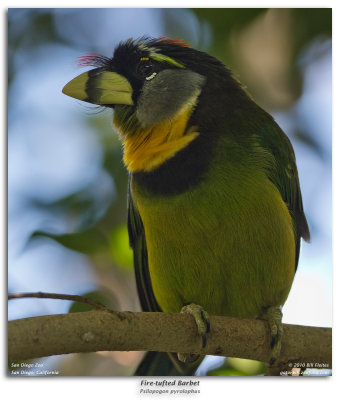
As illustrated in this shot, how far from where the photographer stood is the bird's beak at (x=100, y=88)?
2287mm

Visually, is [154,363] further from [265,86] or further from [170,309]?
[265,86]

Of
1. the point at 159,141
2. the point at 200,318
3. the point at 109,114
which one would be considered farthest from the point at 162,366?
the point at 109,114

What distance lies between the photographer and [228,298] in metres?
2.19

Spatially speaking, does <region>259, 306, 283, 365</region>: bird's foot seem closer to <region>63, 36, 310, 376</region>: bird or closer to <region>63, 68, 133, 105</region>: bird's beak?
<region>63, 36, 310, 376</region>: bird

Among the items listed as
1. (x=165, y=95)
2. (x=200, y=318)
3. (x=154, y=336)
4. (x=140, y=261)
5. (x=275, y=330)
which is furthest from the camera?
(x=140, y=261)

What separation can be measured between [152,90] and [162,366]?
44.3 inches

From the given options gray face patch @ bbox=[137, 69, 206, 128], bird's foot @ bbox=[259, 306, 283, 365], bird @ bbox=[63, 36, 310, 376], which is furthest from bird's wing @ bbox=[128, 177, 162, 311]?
bird's foot @ bbox=[259, 306, 283, 365]

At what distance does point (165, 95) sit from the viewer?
2254 mm

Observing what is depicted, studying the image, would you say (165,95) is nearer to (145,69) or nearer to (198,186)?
(145,69)

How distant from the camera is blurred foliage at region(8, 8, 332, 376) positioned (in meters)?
2.35

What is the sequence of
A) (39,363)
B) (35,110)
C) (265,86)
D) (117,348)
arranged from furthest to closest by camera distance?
(265,86), (35,110), (39,363), (117,348)

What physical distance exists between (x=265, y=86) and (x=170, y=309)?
1.10m

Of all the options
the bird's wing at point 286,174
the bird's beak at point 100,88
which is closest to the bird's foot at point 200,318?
the bird's wing at point 286,174
